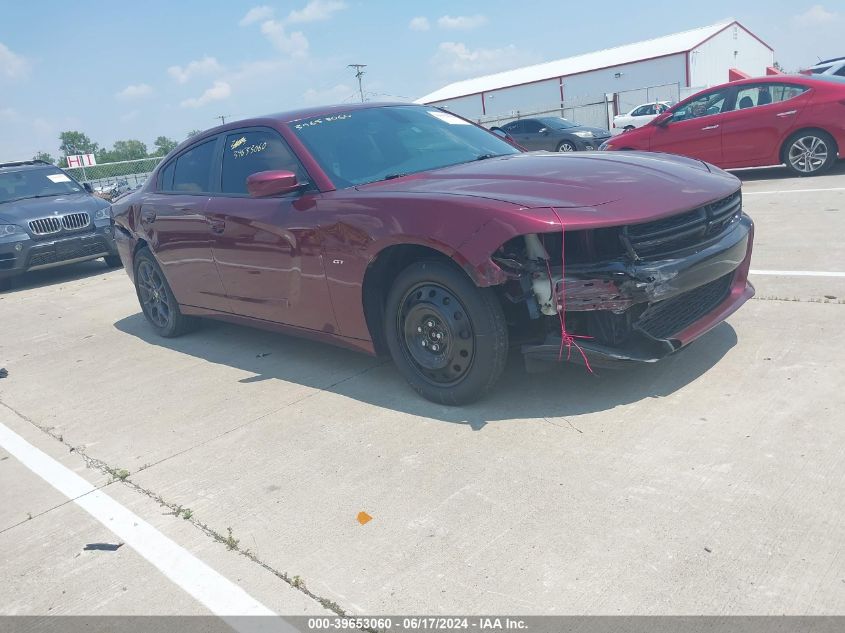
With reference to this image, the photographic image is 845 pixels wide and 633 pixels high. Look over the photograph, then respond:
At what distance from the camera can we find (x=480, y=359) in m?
3.68

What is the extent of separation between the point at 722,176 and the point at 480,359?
184 cm

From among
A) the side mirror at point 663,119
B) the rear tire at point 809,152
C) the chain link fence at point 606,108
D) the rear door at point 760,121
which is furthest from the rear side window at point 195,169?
the chain link fence at point 606,108

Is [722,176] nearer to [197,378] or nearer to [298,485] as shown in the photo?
[298,485]

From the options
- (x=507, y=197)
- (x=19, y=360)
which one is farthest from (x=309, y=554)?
(x=19, y=360)

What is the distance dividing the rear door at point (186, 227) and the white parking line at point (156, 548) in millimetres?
1745

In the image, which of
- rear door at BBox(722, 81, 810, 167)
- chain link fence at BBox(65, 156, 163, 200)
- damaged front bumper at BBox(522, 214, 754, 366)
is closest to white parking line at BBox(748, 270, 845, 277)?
damaged front bumper at BBox(522, 214, 754, 366)

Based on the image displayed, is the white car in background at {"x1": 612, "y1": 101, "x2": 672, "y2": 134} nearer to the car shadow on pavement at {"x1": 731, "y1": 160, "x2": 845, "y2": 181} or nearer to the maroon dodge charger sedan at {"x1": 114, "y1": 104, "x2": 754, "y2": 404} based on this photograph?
the car shadow on pavement at {"x1": 731, "y1": 160, "x2": 845, "y2": 181}

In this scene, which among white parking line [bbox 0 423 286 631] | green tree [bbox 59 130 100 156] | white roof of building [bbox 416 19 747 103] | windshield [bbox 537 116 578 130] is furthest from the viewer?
green tree [bbox 59 130 100 156]

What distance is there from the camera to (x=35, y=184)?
435 inches

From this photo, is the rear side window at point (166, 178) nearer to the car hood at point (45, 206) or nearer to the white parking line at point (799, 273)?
the white parking line at point (799, 273)

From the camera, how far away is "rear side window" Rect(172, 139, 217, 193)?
546 cm

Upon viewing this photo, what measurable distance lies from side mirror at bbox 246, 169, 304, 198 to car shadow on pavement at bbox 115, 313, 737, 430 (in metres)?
1.23

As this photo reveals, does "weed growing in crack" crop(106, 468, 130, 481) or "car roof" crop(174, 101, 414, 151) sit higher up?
"car roof" crop(174, 101, 414, 151)

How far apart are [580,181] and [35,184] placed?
987 centimetres
